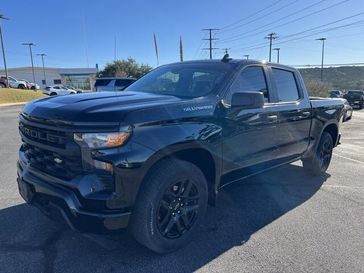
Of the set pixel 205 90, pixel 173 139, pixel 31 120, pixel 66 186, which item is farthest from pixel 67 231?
pixel 205 90

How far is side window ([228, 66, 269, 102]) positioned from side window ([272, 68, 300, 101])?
1.08 ft

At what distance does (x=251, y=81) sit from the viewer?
13.9 ft

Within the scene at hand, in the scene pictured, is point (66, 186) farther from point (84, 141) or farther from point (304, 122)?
point (304, 122)

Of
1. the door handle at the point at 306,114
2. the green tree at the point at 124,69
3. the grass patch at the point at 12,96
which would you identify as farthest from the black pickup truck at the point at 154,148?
the green tree at the point at 124,69

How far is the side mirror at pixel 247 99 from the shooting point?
3.55m

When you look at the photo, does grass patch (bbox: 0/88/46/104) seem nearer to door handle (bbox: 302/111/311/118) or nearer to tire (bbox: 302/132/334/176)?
tire (bbox: 302/132/334/176)

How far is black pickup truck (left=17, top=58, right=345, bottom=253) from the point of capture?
2791 mm

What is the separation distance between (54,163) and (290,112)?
10.6 feet

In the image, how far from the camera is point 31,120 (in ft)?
10.6

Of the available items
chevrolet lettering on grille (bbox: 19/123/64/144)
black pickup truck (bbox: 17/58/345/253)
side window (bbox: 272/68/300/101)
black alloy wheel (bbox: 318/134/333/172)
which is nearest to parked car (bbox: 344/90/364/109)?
black alloy wheel (bbox: 318/134/333/172)

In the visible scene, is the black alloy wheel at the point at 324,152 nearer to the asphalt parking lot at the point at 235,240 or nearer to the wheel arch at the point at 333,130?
the wheel arch at the point at 333,130

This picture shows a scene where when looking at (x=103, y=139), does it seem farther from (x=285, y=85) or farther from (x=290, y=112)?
(x=285, y=85)

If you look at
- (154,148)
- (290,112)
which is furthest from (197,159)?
(290,112)

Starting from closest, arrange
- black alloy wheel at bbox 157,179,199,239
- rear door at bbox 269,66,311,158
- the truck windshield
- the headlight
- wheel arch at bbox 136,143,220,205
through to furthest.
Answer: the headlight
wheel arch at bbox 136,143,220,205
black alloy wheel at bbox 157,179,199,239
the truck windshield
rear door at bbox 269,66,311,158
